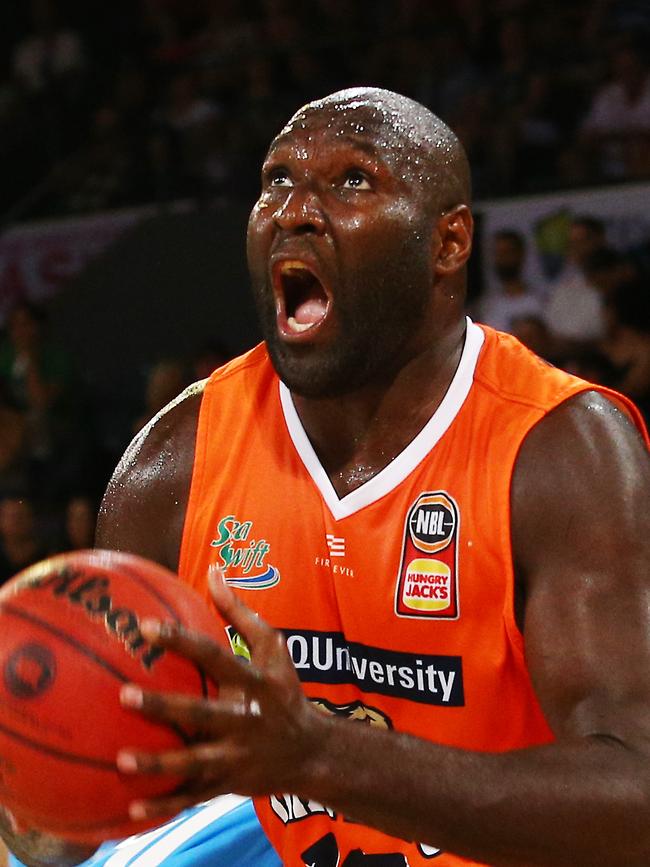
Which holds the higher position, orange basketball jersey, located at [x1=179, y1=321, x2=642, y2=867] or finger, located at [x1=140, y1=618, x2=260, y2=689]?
finger, located at [x1=140, y1=618, x2=260, y2=689]

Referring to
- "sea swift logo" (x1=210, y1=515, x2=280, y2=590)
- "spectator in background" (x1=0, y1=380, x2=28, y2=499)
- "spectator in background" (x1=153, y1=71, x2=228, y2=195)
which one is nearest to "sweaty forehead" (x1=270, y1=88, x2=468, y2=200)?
"sea swift logo" (x1=210, y1=515, x2=280, y2=590)

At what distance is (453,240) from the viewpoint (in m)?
2.70

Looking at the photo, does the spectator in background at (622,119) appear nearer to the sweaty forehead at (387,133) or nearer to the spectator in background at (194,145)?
the spectator in background at (194,145)

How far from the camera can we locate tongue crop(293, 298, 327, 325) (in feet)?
8.54

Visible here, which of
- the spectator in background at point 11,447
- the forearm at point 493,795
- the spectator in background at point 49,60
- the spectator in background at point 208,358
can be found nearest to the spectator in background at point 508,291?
the spectator in background at point 208,358

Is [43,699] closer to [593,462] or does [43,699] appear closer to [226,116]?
A: [593,462]

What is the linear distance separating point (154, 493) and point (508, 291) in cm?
408

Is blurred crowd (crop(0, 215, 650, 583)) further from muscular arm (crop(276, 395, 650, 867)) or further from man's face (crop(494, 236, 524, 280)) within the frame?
muscular arm (crop(276, 395, 650, 867))

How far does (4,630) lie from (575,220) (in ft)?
16.0

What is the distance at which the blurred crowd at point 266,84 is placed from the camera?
7395mm

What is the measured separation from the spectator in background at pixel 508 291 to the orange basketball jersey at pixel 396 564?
3779 millimetres

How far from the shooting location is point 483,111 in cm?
762

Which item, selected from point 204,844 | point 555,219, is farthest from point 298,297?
point 555,219

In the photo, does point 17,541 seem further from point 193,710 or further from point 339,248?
point 193,710
